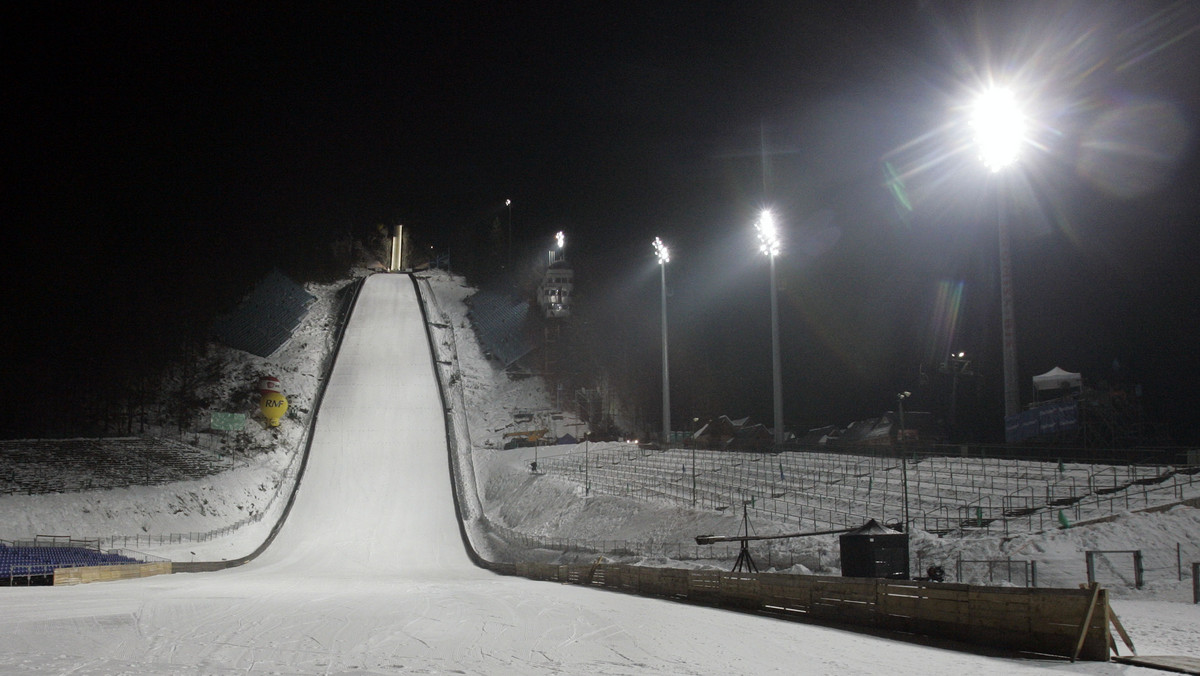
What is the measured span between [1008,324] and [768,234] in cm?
1340

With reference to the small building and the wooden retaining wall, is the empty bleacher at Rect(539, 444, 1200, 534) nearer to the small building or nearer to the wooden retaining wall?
the small building

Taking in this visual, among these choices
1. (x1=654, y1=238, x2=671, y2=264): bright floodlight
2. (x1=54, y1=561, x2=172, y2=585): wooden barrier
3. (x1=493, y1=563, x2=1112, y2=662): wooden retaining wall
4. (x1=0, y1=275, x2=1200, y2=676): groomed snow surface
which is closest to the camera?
(x1=0, y1=275, x2=1200, y2=676): groomed snow surface

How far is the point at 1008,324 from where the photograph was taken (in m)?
22.8

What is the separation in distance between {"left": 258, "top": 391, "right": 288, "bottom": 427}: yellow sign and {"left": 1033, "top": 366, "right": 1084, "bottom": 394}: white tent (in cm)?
3693

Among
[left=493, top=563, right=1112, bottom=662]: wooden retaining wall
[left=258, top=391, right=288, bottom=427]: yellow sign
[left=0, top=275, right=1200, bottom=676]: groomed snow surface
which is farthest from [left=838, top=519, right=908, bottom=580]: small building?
[left=258, top=391, right=288, bottom=427]: yellow sign

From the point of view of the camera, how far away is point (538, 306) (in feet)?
222

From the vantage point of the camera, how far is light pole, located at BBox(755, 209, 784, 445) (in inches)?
1246

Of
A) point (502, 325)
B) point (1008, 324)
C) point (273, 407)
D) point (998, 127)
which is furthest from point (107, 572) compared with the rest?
point (502, 325)

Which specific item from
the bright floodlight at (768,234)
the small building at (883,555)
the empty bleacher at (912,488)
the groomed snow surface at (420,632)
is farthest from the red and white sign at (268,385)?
the small building at (883,555)

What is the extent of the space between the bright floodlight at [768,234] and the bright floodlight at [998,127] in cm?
1157

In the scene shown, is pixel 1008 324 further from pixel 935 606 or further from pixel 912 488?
pixel 935 606

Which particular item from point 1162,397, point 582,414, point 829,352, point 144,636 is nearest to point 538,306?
point 582,414

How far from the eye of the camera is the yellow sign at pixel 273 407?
4200 centimetres

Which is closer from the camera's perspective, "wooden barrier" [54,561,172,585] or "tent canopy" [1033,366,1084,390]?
"wooden barrier" [54,561,172,585]
